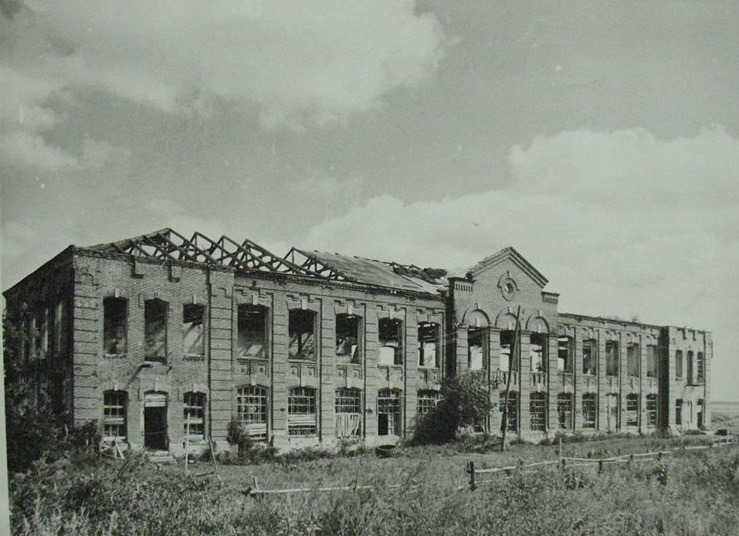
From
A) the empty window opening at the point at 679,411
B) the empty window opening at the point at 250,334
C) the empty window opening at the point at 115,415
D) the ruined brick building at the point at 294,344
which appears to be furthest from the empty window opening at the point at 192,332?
the empty window opening at the point at 679,411

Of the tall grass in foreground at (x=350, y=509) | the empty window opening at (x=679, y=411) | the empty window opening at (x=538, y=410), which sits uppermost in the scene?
the tall grass in foreground at (x=350, y=509)

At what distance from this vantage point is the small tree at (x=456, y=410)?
2650cm

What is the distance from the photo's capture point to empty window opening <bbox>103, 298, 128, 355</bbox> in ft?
69.8

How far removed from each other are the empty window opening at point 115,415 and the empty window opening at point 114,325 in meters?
1.83

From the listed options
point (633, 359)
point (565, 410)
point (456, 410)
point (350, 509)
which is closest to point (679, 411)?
point (633, 359)

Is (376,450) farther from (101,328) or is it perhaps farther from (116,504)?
(116,504)

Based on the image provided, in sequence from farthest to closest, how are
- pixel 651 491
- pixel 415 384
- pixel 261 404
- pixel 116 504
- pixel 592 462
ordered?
pixel 415 384, pixel 261 404, pixel 592 462, pixel 651 491, pixel 116 504

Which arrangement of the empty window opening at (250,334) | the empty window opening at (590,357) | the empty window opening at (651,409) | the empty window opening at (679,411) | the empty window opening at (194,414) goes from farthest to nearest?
1. the empty window opening at (679,411)
2. the empty window opening at (651,409)
3. the empty window opening at (590,357)
4. the empty window opening at (250,334)
5. the empty window opening at (194,414)

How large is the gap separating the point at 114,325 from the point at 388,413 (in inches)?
412

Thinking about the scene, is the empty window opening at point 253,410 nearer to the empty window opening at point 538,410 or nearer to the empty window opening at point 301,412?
the empty window opening at point 301,412

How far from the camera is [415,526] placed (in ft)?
Result: 30.1

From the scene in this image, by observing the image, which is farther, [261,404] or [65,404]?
[261,404]

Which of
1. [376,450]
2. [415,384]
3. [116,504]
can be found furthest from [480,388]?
[116,504]

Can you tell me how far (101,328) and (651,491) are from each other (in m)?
14.8
